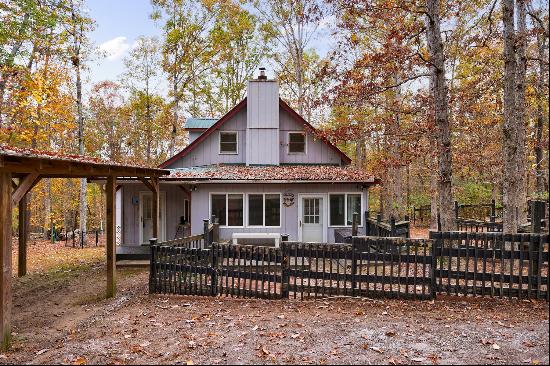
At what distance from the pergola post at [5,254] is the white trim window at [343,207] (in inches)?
427

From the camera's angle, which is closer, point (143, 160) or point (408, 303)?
point (408, 303)

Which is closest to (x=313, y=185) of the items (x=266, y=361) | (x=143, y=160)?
(x=266, y=361)

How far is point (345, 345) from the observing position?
545 centimetres

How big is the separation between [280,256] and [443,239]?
3337mm

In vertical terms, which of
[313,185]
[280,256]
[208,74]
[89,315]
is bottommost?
[89,315]

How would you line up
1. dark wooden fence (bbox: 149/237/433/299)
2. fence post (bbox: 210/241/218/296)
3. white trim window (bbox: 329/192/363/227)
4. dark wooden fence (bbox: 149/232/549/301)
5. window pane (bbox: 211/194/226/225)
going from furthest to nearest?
1. white trim window (bbox: 329/192/363/227)
2. window pane (bbox: 211/194/226/225)
3. fence post (bbox: 210/241/218/296)
4. dark wooden fence (bbox: 149/237/433/299)
5. dark wooden fence (bbox: 149/232/549/301)

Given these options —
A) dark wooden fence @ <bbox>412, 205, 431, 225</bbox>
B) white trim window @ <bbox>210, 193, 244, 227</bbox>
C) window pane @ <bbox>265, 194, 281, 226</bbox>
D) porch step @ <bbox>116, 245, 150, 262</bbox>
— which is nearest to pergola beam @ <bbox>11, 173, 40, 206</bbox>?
porch step @ <bbox>116, 245, 150, 262</bbox>

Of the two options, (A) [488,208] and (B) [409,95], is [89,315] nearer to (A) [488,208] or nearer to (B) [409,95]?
(B) [409,95]

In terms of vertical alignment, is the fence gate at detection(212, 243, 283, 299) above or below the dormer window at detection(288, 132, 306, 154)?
below

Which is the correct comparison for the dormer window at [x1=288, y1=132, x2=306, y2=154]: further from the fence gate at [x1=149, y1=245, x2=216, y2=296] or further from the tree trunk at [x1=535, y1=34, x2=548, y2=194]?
the fence gate at [x1=149, y1=245, x2=216, y2=296]

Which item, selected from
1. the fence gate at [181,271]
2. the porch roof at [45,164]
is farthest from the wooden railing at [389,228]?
the porch roof at [45,164]

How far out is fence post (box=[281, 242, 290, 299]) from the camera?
7.98m

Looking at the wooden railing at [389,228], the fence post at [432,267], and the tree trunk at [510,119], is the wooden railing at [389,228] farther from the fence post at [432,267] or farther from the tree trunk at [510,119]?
the fence post at [432,267]

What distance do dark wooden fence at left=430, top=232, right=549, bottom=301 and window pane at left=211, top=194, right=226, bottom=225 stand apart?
8781mm
